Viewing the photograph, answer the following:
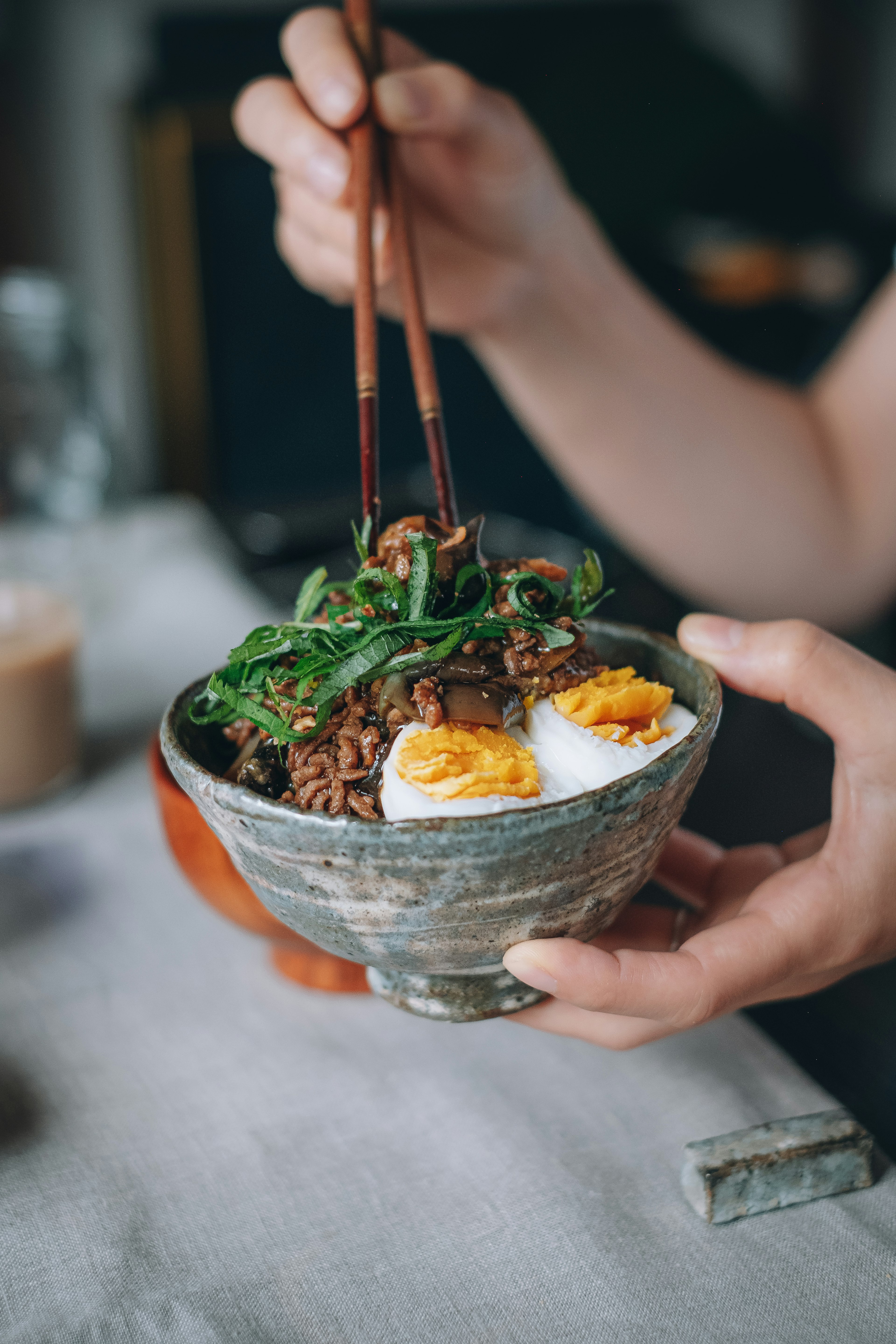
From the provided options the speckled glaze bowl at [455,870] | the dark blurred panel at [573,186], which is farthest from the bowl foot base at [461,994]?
the dark blurred panel at [573,186]

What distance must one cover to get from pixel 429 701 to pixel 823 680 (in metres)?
0.32

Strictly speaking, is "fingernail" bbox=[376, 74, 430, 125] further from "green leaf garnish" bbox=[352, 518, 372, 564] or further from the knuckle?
the knuckle

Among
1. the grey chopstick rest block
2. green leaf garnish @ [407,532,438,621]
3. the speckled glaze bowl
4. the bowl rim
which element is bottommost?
the grey chopstick rest block

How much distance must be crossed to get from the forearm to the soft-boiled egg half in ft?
3.64

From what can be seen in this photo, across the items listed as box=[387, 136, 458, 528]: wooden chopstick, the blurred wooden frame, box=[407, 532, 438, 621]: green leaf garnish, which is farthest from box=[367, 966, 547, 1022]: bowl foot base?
the blurred wooden frame

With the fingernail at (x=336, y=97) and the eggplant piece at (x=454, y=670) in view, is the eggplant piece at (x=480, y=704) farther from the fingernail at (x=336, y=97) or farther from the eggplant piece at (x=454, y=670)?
the fingernail at (x=336, y=97)

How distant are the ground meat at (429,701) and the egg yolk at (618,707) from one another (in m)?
0.10

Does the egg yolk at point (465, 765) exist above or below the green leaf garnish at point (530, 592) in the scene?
below

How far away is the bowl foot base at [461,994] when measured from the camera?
71cm

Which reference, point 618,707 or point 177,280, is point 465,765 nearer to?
point 618,707

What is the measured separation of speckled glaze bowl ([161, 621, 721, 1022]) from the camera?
0.58 metres

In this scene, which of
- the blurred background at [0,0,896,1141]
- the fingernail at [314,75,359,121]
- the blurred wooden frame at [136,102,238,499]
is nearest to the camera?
the fingernail at [314,75,359,121]

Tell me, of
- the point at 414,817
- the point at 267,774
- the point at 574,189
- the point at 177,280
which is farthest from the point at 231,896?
the point at 574,189

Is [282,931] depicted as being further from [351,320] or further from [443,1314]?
[351,320]
